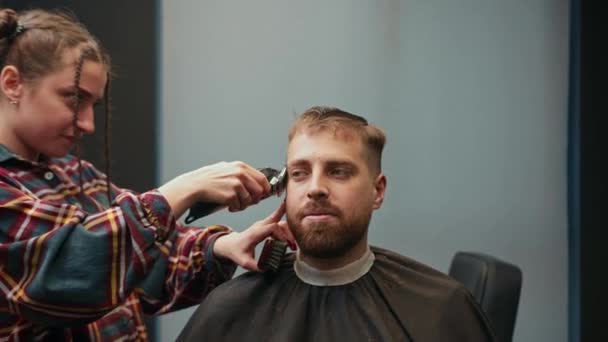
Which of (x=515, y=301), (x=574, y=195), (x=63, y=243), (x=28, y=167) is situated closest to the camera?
(x=63, y=243)

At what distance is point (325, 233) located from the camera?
1.53 meters

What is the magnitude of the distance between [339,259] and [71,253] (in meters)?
0.66

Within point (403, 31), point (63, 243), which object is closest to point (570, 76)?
point (403, 31)

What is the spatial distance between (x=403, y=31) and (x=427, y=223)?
2.74 feet

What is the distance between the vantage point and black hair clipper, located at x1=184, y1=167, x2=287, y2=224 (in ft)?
4.76

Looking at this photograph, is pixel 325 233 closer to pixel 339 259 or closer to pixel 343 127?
pixel 339 259

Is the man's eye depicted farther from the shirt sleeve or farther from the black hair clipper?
the shirt sleeve

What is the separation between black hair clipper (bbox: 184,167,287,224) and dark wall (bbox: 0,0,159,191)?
1.16m

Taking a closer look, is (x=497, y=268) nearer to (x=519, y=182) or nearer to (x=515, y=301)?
(x=515, y=301)

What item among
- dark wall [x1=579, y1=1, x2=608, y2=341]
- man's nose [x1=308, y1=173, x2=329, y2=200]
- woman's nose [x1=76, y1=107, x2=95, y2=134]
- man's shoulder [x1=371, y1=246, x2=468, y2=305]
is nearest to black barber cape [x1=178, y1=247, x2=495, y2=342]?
man's shoulder [x1=371, y1=246, x2=468, y2=305]

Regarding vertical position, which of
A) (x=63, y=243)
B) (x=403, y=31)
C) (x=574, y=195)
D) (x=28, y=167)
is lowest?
(x=574, y=195)

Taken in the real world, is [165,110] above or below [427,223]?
above

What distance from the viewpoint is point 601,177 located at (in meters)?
2.81

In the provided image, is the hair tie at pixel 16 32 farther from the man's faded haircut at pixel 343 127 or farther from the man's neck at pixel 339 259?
the man's neck at pixel 339 259
